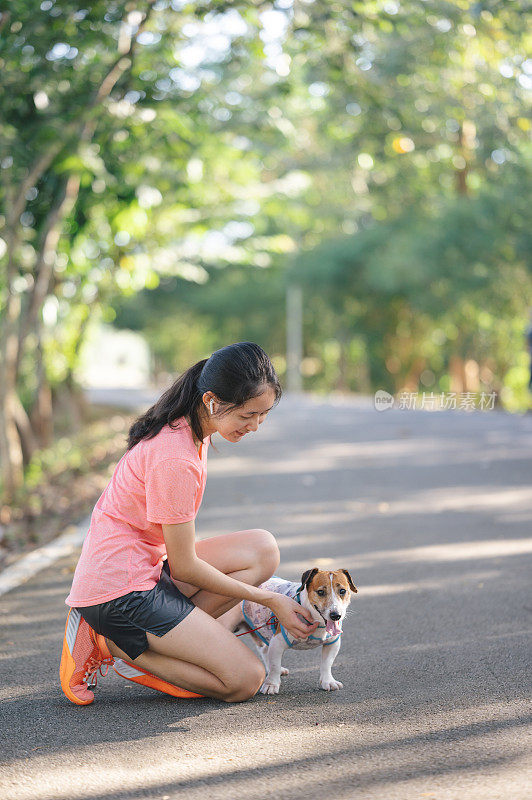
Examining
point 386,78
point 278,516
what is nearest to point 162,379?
point 386,78

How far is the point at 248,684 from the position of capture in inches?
172

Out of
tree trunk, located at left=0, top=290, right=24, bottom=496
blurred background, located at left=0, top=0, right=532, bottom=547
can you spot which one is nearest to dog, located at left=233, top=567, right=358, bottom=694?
blurred background, located at left=0, top=0, right=532, bottom=547

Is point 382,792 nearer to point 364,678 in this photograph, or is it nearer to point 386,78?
point 364,678

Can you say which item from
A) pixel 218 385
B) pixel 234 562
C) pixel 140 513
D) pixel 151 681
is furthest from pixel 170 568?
pixel 218 385

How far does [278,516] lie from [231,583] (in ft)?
16.1

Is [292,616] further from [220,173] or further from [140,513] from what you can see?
[220,173]

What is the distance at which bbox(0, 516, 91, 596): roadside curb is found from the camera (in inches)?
270

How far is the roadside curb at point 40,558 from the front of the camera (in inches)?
270

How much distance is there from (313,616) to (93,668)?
991 millimetres

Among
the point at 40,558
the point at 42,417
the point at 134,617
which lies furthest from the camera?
the point at 42,417

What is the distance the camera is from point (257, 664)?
438 cm

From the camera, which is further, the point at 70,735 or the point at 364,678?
the point at 364,678

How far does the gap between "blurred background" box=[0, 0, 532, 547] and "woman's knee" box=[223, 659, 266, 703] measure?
4.87 m

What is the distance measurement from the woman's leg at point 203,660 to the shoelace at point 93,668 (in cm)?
13
